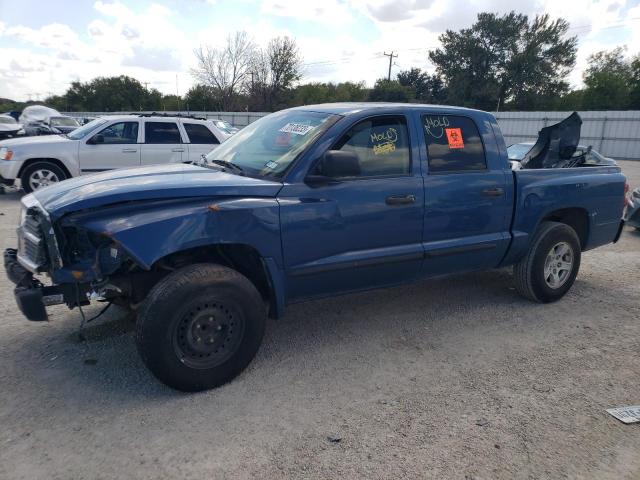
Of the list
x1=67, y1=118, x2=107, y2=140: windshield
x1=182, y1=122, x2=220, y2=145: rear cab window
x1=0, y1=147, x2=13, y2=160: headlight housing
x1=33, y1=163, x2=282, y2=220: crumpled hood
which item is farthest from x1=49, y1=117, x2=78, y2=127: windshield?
x1=33, y1=163, x2=282, y2=220: crumpled hood

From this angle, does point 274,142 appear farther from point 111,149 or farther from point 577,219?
point 111,149

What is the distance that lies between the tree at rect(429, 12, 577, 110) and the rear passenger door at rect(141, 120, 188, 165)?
1740 inches

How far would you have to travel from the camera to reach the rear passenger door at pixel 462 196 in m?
4.06

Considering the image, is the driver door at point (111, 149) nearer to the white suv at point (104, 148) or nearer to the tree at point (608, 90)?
the white suv at point (104, 148)

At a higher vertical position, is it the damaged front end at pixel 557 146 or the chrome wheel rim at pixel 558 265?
the damaged front end at pixel 557 146

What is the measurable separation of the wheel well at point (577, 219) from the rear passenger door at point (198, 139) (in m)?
7.39

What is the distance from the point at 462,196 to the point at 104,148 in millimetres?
7968

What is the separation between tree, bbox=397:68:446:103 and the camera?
5559cm

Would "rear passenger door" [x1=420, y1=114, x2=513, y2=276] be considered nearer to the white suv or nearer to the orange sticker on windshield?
the orange sticker on windshield

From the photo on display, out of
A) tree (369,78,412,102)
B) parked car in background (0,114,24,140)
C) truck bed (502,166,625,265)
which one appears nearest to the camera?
truck bed (502,166,625,265)

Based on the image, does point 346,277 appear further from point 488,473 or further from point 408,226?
point 488,473

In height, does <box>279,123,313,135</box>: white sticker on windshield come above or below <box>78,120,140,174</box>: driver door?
above

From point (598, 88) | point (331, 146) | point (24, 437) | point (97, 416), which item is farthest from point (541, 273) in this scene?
point (598, 88)

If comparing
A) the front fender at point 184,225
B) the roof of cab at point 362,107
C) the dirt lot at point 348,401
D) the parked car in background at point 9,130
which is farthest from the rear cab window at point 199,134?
the parked car in background at point 9,130
